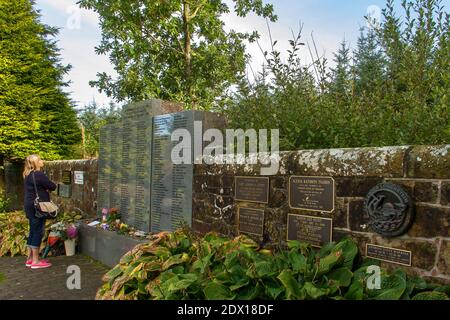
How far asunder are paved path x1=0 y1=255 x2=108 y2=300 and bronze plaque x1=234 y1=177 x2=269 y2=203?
93.0 inches

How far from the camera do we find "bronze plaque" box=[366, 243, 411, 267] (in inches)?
104

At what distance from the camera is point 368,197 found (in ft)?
9.32

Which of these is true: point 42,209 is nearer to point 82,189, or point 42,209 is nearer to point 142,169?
point 142,169

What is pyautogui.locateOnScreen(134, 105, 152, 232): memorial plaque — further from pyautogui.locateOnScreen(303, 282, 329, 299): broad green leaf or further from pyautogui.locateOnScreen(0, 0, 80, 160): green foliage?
pyautogui.locateOnScreen(0, 0, 80, 160): green foliage

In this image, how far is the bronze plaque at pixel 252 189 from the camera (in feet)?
12.6

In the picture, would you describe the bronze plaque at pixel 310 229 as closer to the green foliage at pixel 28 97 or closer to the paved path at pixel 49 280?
the paved path at pixel 49 280

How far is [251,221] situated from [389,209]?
1.58m

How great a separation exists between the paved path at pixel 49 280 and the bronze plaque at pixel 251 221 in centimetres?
222

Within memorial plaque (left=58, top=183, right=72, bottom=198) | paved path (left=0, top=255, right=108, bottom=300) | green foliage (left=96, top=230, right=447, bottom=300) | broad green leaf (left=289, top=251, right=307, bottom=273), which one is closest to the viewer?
green foliage (left=96, top=230, right=447, bottom=300)

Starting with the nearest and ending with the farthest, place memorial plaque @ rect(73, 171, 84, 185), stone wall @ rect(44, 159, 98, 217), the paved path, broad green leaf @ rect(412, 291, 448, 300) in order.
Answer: broad green leaf @ rect(412, 291, 448, 300)
the paved path
stone wall @ rect(44, 159, 98, 217)
memorial plaque @ rect(73, 171, 84, 185)

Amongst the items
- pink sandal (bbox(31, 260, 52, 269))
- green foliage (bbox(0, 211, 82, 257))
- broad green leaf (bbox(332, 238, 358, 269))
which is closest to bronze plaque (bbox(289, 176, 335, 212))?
broad green leaf (bbox(332, 238, 358, 269))

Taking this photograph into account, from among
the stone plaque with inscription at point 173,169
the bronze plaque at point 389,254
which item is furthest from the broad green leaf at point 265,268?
the stone plaque with inscription at point 173,169

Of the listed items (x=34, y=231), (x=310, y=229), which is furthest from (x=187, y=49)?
(x=310, y=229)

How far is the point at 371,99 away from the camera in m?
4.03
